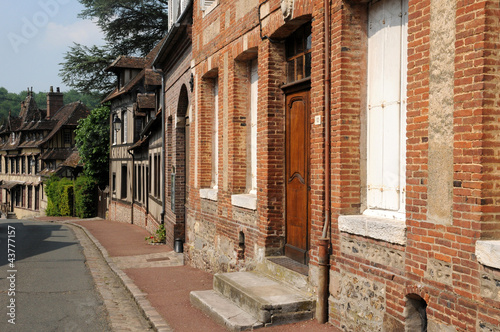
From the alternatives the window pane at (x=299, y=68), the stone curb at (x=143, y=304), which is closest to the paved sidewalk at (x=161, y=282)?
the stone curb at (x=143, y=304)

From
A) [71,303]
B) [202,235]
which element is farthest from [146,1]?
[71,303]

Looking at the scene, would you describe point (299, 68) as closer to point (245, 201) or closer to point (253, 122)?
point (253, 122)

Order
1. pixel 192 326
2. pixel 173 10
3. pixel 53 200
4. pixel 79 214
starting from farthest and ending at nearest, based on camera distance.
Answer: pixel 53 200 → pixel 79 214 → pixel 173 10 → pixel 192 326

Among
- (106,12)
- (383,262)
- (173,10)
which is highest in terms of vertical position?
(106,12)

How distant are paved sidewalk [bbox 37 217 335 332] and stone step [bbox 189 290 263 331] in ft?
0.34

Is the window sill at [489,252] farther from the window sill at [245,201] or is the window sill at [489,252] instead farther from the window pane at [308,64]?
the window sill at [245,201]

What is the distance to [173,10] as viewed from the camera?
1686 centimetres

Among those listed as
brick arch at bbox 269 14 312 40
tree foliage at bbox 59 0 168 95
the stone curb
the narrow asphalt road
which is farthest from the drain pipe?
tree foliage at bbox 59 0 168 95

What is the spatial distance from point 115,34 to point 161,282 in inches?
1004

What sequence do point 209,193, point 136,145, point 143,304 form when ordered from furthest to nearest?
point 136,145 < point 209,193 < point 143,304

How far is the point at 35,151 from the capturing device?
47.5 metres

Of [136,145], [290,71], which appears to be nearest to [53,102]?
[136,145]

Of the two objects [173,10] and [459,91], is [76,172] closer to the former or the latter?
[173,10]

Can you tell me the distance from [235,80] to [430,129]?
537 cm
